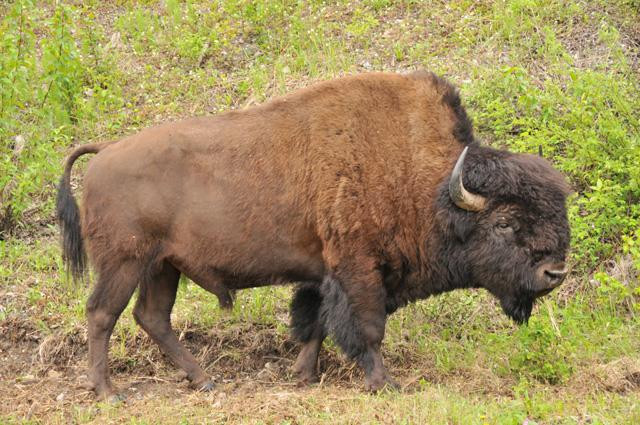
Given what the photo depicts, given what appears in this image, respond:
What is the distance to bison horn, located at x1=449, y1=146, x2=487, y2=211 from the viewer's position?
6.66 m

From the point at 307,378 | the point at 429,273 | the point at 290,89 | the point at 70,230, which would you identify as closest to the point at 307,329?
the point at 307,378

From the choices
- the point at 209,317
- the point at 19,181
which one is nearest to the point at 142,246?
the point at 209,317

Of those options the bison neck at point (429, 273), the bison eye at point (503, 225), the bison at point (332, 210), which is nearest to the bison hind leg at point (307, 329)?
the bison at point (332, 210)

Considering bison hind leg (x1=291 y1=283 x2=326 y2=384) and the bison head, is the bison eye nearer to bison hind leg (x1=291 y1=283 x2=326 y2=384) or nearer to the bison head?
the bison head

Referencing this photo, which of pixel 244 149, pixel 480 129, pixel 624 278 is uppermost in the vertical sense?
pixel 244 149

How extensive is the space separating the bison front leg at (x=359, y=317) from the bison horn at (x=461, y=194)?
2.61 ft

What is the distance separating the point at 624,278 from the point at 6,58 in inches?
245

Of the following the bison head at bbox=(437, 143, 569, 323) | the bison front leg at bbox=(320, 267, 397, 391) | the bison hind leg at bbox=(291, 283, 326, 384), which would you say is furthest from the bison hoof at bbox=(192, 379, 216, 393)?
the bison head at bbox=(437, 143, 569, 323)

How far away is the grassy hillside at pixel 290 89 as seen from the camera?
21.5 ft

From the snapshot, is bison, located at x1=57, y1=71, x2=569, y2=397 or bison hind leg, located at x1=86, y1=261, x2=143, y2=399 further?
bison hind leg, located at x1=86, y1=261, x2=143, y2=399

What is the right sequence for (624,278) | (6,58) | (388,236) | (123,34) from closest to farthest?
1. (388,236)
2. (624,278)
3. (6,58)
4. (123,34)

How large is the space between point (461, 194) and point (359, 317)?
1.15m

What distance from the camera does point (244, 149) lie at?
714cm

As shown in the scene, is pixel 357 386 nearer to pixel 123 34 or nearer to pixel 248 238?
pixel 248 238
